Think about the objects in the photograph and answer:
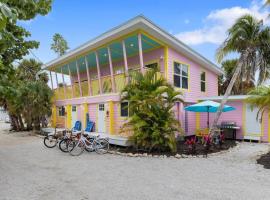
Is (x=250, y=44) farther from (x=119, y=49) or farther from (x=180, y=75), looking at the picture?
(x=119, y=49)

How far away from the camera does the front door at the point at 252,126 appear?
43.3 feet

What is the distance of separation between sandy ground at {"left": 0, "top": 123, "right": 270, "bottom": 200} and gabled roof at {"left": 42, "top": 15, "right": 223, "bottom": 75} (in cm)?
625

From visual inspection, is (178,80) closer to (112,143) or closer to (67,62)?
(112,143)

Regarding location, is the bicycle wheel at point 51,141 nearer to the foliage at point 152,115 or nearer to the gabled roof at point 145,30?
the foliage at point 152,115

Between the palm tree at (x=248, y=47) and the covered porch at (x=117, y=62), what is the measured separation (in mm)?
3641

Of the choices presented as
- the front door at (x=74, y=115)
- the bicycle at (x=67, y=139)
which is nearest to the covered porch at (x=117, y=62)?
the front door at (x=74, y=115)

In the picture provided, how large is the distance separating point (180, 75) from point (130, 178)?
917cm

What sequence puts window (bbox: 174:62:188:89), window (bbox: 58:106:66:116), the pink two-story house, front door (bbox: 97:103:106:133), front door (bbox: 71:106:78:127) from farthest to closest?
window (bbox: 58:106:66:116) → front door (bbox: 71:106:78:127) → window (bbox: 174:62:188:89) → front door (bbox: 97:103:106:133) → the pink two-story house

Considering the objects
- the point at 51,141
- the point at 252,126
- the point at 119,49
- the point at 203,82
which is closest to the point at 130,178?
the point at 51,141

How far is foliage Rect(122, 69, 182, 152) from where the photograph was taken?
9344 mm

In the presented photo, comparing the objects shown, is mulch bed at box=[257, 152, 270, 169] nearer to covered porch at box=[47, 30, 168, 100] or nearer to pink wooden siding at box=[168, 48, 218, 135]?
pink wooden siding at box=[168, 48, 218, 135]

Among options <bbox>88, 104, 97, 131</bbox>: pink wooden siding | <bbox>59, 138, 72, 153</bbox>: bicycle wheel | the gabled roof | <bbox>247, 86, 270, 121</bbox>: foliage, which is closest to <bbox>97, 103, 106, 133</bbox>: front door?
<bbox>88, 104, 97, 131</bbox>: pink wooden siding

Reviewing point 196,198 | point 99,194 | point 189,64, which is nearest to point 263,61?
point 189,64

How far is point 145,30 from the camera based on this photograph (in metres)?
10.9
